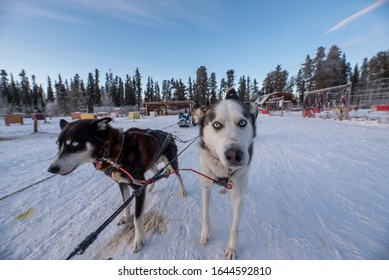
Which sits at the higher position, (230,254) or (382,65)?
(382,65)

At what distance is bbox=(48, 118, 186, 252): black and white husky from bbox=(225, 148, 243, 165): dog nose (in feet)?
4.05

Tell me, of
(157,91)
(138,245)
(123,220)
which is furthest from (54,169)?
(157,91)

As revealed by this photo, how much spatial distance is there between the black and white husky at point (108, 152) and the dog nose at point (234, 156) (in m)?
1.23

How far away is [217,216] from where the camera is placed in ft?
8.06

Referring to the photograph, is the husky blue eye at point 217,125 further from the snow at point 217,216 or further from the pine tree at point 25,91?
the pine tree at point 25,91

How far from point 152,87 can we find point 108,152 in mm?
83109

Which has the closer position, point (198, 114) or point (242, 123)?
point (242, 123)

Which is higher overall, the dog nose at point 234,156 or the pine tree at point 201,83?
the pine tree at point 201,83

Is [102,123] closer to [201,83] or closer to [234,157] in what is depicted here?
[234,157]

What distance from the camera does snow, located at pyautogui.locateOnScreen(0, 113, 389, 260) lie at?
188 centimetres

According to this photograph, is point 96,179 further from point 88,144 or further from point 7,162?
point 7,162

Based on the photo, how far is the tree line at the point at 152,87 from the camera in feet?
136

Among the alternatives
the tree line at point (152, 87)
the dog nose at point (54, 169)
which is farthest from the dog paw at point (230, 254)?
Answer: the tree line at point (152, 87)

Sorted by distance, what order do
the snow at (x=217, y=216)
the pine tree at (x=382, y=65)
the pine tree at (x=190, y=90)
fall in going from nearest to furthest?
1. the snow at (x=217, y=216)
2. the pine tree at (x=382, y=65)
3. the pine tree at (x=190, y=90)
